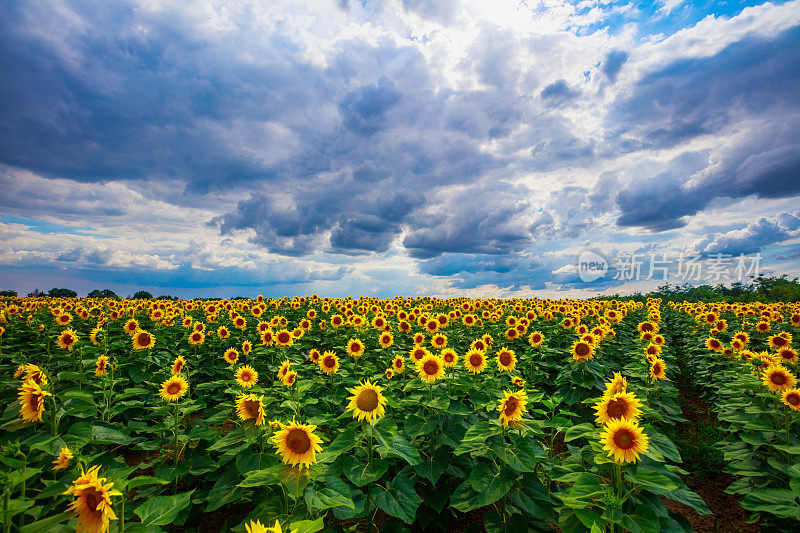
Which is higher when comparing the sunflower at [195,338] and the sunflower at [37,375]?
the sunflower at [37,375]

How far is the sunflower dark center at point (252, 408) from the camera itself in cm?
436

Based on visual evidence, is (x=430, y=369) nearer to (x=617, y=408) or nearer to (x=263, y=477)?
(x=617, y=408)

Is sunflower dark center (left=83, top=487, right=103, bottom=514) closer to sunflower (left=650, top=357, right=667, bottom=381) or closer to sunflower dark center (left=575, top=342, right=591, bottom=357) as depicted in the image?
sunflower dark center (left=575, top=342, right=591, bottom=357)

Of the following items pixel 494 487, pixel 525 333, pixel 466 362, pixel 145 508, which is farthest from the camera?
pixel 525 333

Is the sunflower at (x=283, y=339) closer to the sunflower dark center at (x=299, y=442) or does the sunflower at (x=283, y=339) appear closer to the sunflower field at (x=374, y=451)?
the sunflower field at (x=374, y=451)

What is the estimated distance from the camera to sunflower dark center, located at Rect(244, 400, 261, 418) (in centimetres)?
436

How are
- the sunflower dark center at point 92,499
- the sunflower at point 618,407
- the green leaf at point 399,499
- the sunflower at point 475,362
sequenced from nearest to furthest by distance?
the sunflower dark center at point 92,499 → the green leaf at point 399,499 → the sunflower at point 618,407 → the sunflower at point 475,362

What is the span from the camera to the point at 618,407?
4258mm

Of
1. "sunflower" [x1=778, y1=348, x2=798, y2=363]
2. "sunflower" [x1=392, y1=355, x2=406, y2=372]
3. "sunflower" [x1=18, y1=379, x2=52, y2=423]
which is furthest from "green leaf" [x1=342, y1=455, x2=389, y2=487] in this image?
"sunflower" [x1=778, y1=348, x2=798, y2=363]

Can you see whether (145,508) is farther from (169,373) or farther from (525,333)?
(525,333)

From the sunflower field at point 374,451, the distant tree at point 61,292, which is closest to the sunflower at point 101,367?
the sunflower field at point 374,451

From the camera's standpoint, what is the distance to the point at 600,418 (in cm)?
433

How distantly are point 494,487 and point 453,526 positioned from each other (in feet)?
7.57

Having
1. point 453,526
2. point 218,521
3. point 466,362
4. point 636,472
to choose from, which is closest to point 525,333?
point 466,362
